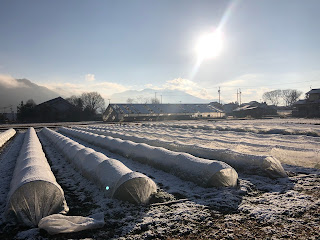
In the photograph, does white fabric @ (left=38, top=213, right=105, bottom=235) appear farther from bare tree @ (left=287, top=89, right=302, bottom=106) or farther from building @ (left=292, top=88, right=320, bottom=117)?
bare tree @ (left=287, top=89, right=302, bottom=106)

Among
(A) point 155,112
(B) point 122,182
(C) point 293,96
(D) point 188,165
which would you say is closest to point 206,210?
(B) point 122,182

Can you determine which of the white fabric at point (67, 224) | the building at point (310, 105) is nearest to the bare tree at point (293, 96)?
the building at point (310, 105)

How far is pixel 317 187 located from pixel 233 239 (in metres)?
2.64

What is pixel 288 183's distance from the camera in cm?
467

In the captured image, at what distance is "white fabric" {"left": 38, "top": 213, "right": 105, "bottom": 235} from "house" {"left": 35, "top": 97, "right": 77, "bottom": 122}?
56.0 metres

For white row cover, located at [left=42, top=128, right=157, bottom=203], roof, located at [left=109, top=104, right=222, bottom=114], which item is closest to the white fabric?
white row cover, located at [left=42, top=128, right=157, bottom=203]

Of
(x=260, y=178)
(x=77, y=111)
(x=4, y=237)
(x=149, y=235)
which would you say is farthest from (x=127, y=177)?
(x=77, y=111)

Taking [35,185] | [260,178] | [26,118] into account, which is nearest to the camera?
[35,185]

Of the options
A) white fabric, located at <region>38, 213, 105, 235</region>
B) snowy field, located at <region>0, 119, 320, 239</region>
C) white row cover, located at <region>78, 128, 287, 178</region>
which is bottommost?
snowy field, located at <region>0, 119, 320, 239</region>

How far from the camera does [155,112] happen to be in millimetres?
58406

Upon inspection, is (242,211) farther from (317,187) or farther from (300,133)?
(300,133)

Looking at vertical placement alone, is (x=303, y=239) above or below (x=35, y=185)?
below

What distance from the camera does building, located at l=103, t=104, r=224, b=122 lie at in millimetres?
53503

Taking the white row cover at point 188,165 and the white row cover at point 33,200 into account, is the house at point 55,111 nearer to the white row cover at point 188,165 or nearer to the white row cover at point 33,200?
the white row cover at point 188,165
